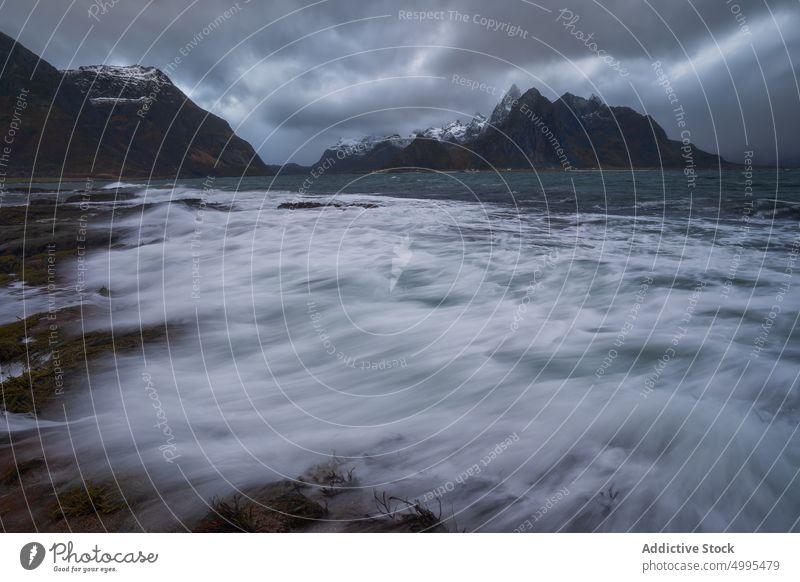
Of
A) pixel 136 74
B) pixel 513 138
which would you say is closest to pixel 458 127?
pixel 513 138

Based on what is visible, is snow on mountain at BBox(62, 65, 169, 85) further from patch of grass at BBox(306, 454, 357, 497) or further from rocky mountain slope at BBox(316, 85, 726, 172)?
patch of grass at BBox(306, 454, 357, 497)

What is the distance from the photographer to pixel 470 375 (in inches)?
160

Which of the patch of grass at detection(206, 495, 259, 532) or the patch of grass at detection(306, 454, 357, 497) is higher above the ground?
the patch of grass at detection(306, 454, 357, 497)

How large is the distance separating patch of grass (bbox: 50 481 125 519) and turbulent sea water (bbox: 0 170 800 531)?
7.7 inches

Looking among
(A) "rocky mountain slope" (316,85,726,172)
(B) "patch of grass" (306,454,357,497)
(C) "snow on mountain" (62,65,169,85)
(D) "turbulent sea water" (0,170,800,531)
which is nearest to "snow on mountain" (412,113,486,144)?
(A) "rocky mountain slope" (316,85,726,172)

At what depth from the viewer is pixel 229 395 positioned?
3.67 meters

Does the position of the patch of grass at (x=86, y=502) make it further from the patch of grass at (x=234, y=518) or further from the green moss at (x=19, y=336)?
the green moss at (x=19, y=336)

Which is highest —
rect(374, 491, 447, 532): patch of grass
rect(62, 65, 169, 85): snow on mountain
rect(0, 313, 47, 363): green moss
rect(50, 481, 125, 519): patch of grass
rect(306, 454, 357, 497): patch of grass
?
rect(62, 65, 169, 85): snow on mountain

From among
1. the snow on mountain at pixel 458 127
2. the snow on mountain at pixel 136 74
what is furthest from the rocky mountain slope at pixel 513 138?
the snow on mountain at pixel 136 74

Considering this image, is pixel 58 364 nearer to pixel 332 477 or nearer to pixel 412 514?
pixel 332 477

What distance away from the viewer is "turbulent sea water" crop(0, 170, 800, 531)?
2590 mm
